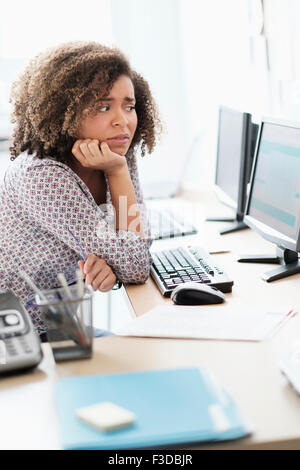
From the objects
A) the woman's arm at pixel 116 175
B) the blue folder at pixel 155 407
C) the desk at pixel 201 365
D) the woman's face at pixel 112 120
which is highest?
the woman's face at pixel 112 120

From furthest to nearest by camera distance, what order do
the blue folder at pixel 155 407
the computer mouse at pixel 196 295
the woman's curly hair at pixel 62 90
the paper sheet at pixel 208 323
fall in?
the woman's curly hair at pixel 62 90 < the computer mouse at pixel 196 295 < the paper sheet at pixel 208 323 < the blue folder at pixel 155 407

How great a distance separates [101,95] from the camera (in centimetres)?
156

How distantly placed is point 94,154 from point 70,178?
14 cm

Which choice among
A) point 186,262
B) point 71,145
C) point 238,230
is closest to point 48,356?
point 186,262

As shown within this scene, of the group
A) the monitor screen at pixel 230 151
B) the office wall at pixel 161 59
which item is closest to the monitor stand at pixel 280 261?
the monitor screen at pixel 230 151

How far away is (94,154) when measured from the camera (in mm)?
1548

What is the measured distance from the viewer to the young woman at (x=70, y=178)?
4.66 feet

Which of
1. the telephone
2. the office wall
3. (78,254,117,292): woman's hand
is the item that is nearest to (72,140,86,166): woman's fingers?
(78,254,117,292): woman's hand

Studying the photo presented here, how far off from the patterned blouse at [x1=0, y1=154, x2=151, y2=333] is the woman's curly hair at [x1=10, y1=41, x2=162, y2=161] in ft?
0.29

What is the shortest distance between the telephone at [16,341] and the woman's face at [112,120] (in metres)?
0.60

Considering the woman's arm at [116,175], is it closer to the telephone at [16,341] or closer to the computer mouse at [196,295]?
the computer mouse at [196,295]
